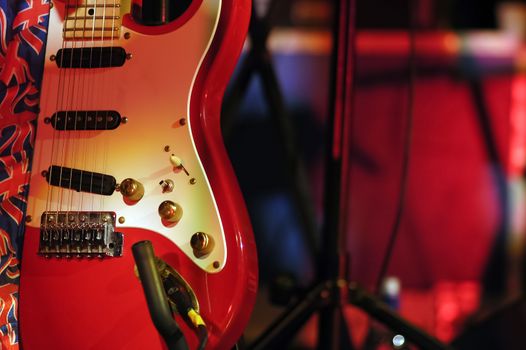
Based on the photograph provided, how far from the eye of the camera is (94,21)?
32.7 inches

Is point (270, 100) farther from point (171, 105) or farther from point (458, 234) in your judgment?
point (458, 234)

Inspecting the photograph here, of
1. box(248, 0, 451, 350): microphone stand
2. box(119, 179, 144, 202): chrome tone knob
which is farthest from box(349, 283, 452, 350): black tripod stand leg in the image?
box(119, 179, 144, 202): chrome tone knob

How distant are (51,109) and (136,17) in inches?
7.5

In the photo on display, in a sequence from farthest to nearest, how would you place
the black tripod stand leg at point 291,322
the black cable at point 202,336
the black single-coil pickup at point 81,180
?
1. the black tripod stand leg at point 291,322
2. the black single-coil pickup at point 81,180
3. the black cable at point 202,336

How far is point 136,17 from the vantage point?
0.84 meters

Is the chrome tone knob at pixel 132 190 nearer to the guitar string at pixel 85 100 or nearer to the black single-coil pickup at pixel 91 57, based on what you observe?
the guitar string at pixel 85 100

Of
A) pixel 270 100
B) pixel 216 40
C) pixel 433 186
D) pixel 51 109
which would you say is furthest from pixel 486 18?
pixel 51 109

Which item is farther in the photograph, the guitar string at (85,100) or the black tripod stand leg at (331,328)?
the black tripod stand leg at (331,328)

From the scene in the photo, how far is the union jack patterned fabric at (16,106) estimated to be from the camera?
0.80 meters

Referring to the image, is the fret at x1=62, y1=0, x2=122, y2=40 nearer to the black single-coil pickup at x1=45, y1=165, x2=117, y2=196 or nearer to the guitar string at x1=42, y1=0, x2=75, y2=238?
the guitar string at x1=42, y1=0, x2=75, y2=238

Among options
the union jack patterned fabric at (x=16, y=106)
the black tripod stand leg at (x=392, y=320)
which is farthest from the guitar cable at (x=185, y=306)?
the black tripod stand leg at (x=392, y=320)

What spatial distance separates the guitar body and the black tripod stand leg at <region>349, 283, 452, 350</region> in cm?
30

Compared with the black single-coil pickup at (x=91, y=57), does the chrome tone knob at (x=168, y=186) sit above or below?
below

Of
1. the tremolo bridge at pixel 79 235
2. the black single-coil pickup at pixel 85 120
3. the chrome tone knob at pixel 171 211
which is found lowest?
the tremolo bridge at pixel 79 235
